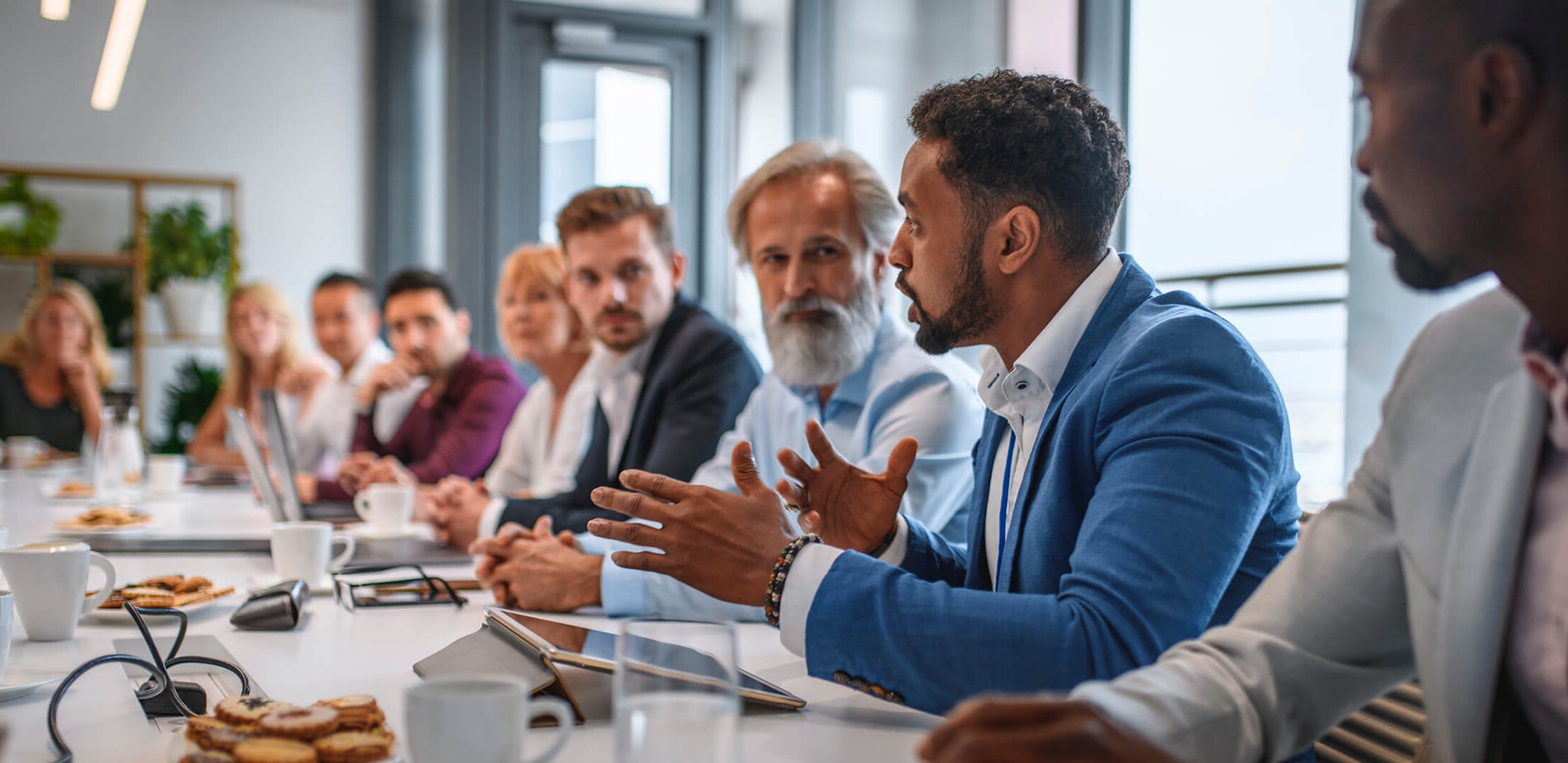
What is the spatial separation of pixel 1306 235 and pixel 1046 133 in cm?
183

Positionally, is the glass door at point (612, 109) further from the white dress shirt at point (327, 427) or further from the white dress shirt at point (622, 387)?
the white dress shirt at point (622, 387)

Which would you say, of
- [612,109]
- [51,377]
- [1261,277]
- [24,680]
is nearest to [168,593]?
[24,680]

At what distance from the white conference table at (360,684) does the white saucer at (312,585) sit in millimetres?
19

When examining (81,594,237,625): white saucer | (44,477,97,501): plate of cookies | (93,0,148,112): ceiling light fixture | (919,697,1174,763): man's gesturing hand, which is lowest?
(44,477,97,501): plate of cookies

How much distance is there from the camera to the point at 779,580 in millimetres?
1114

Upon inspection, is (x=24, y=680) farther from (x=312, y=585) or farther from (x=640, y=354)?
(x=640, y=354)

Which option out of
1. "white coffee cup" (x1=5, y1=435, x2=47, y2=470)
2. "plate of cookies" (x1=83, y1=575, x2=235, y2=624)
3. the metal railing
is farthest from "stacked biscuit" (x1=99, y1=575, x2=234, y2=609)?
"white coffee cup" (x1=5, y1=435, x2=47, y2=470)

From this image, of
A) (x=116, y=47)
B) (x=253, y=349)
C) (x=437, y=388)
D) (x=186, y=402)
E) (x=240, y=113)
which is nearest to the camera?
(x=437, y=388)

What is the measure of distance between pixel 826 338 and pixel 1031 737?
1.40 metres

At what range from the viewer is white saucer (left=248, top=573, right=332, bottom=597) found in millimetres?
1615

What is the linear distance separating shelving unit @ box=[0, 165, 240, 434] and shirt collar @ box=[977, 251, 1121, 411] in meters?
6.26

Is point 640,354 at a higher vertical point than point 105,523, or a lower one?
higher

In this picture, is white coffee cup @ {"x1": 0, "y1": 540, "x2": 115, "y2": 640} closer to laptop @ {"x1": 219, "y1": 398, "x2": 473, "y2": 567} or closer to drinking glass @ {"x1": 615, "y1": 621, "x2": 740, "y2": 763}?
laptop @ {"x1": 219, "y1": 398, "x2": 473, "y2": 567}

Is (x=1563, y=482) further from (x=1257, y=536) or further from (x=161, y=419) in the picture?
(x=161, y=419)
